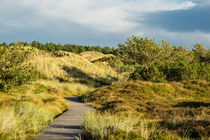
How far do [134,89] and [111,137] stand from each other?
59.6 ft

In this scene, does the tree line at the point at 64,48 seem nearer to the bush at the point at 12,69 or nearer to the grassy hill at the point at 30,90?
the grassy hill at the point at 30,90

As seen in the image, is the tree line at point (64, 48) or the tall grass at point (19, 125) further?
the tree line at point (64, 48)

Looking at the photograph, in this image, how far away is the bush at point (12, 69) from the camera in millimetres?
17844

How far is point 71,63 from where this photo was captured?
170 feet

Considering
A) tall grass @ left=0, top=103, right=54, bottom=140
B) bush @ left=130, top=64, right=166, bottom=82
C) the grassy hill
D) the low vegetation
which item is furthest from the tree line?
tall grass @ left=0, top=103, right=54, bottom=140

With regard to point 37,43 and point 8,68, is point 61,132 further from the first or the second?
point 37,43

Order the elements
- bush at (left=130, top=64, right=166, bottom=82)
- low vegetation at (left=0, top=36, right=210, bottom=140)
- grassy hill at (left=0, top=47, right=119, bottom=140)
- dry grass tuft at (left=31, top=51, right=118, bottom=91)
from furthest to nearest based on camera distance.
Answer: dry grass tuft at (left=31, top=51, right=118, bottom=91)
bush at (left=130, top=64, right=166, bottom=82)
grassy hill at (left=0, top=47, right=119, bottom=140)
low vegetation at (left=0, top=36, right=210, bottom=140)

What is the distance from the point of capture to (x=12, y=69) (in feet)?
58.3

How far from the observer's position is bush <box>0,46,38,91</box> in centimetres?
1784

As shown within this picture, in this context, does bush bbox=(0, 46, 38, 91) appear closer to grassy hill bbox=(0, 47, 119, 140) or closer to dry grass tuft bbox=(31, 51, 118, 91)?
grassy hill bbox=(0, 47, 119, 140)

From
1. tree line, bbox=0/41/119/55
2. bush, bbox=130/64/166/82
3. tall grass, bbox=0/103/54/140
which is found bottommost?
tall grass, bbox=0/103/54/140

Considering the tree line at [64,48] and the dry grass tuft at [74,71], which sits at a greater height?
the tree line at [64,48]

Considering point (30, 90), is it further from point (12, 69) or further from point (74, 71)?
point (74, 71)

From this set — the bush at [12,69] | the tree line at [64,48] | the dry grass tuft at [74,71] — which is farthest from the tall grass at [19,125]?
the tree line at [64,48]
